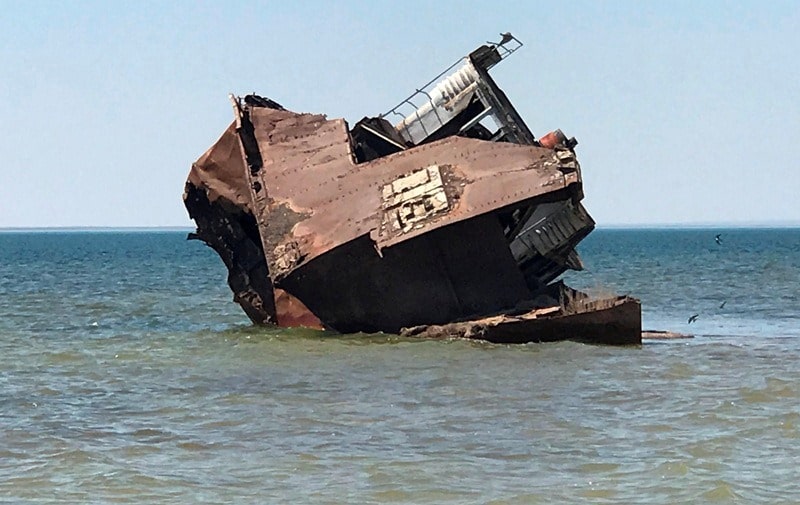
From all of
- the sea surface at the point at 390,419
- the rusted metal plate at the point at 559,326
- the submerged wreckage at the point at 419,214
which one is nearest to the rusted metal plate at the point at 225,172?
the submerged wreckage at the point at 419,214

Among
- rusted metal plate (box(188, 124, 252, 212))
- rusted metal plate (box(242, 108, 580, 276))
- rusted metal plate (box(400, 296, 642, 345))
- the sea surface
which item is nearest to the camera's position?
the sea surface

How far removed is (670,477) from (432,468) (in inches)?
65.4

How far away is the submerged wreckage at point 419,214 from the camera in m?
15.1

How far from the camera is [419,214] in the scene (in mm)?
15062

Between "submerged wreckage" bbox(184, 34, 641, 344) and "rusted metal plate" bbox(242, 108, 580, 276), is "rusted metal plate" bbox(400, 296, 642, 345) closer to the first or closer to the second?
"submerged wreckage" bbox(184, 34, 641, 344)

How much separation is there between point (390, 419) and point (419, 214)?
446 cm

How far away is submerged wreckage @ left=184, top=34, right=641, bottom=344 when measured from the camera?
15086 mm

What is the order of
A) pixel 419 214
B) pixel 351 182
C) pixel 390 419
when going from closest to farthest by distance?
pixel 390 419 → pixel 419 214 → pixel 351 182

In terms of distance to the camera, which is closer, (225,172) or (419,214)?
(419,214)

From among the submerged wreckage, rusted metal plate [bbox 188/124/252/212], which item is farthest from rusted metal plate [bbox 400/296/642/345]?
rusted metal plate [bbox 188/124/252/212]

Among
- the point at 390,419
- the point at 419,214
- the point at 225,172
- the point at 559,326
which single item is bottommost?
the point at 390,419

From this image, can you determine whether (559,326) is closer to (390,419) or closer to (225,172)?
(390,419)

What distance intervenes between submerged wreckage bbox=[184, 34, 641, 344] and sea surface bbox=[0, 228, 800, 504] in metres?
0.39

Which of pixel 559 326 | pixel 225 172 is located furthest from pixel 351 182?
pixel 559 326
